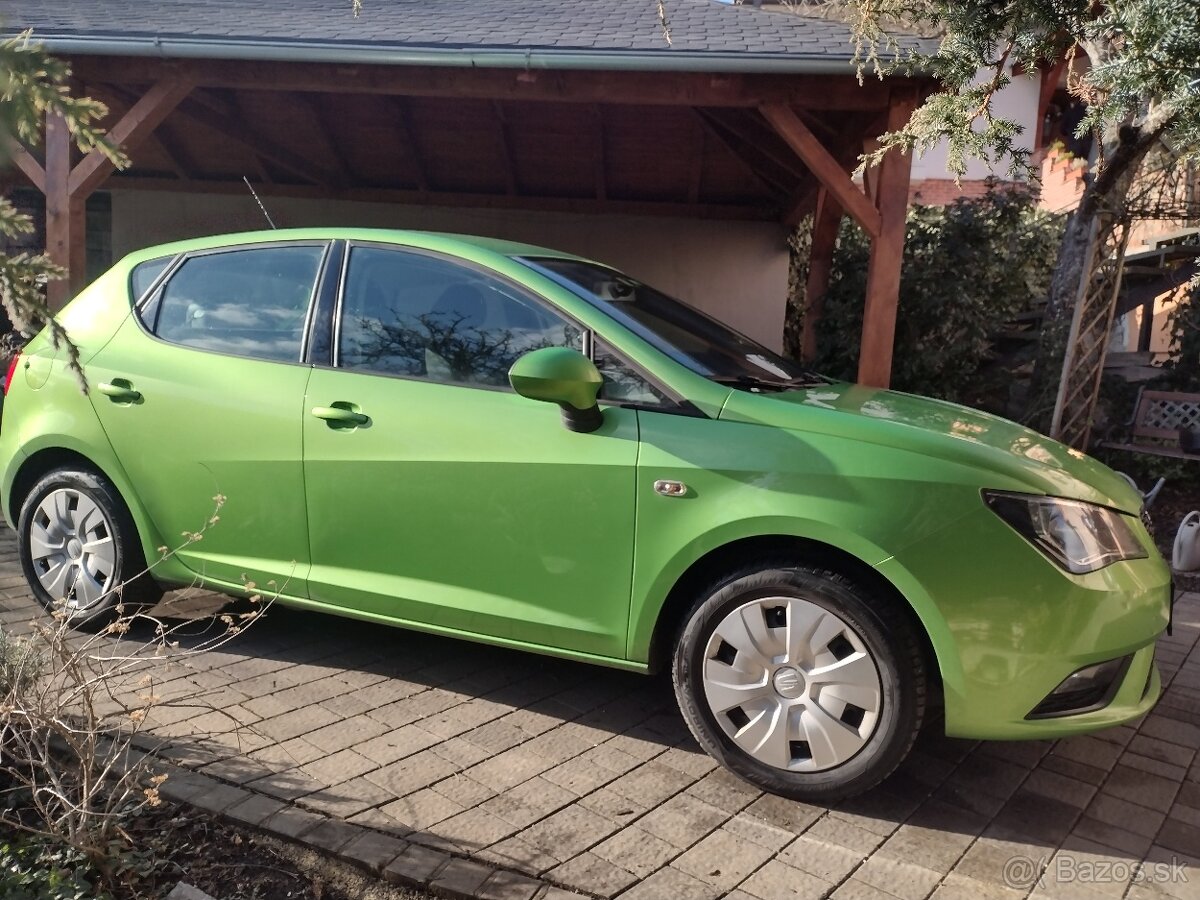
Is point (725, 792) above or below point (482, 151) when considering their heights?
below

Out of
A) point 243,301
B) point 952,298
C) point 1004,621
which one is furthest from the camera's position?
point 952,298

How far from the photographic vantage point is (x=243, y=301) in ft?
12.3

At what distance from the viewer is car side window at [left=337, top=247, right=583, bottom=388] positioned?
327cm

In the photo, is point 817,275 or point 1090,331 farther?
point 817,275

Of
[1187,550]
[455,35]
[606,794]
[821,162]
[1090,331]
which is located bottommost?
[606,794]

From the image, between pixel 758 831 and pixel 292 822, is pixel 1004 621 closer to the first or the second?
pixel 758 831

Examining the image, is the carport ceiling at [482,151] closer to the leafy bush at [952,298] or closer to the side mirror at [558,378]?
the leafy bush at [952,298]

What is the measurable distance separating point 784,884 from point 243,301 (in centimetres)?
287

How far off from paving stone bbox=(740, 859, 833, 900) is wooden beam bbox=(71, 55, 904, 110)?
510cm

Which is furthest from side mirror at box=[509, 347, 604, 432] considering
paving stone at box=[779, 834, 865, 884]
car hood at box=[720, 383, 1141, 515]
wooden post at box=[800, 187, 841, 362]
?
wooden post at box=[800, 187, 841, 362]

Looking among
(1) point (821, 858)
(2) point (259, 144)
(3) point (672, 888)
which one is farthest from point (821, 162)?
(2) point (259, 144)

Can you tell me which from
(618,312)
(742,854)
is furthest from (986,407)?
(742,854)

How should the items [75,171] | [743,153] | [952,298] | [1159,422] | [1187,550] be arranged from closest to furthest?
[1187,550], [75,171], [1159,422], [952,298], [743,153]

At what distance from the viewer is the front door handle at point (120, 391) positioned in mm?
3758
